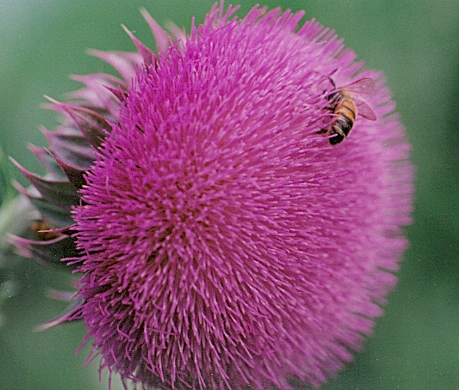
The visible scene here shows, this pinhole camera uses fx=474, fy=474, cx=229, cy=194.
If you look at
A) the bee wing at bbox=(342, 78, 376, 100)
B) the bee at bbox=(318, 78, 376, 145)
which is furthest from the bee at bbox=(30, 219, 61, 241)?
the bee wing at bbox=(342, 78, 376, 100)

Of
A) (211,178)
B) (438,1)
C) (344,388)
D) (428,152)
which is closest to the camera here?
(211,178)

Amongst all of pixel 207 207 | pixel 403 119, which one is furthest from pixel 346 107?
pixel 403 119

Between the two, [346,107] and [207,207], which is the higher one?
[346,107]

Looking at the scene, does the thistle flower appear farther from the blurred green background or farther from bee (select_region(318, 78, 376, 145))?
the blurred green background

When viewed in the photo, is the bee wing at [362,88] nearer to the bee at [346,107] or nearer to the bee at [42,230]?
the bee at [346,107]

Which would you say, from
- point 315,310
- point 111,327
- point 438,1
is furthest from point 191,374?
point 438,1

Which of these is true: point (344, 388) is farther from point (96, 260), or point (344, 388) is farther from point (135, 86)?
point (135, 86)

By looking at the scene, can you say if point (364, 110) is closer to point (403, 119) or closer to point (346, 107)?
point (346, 107)
